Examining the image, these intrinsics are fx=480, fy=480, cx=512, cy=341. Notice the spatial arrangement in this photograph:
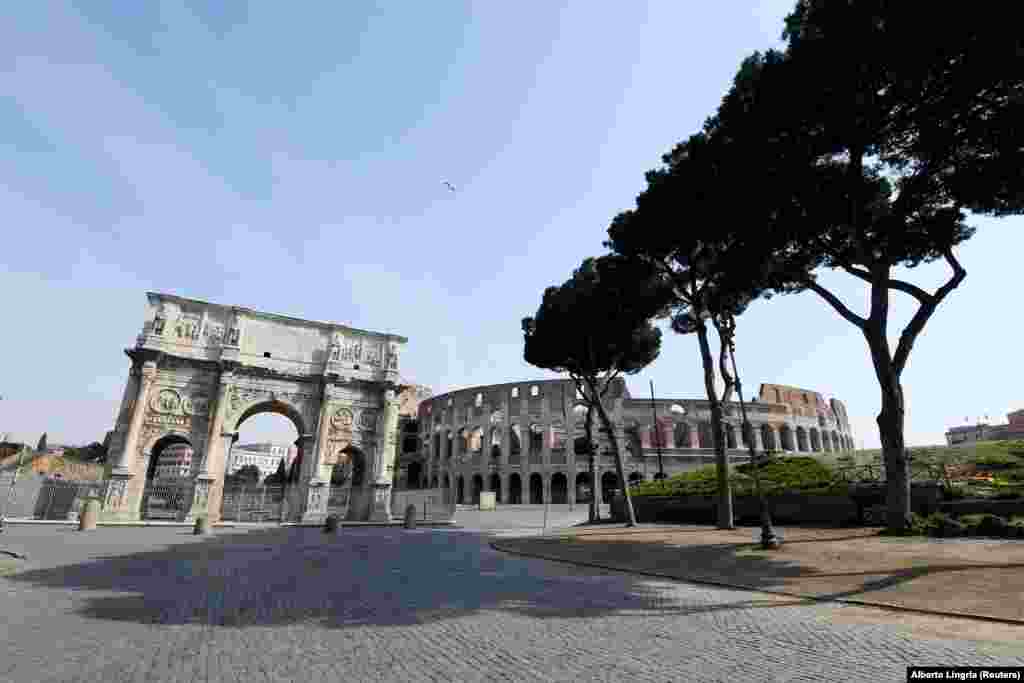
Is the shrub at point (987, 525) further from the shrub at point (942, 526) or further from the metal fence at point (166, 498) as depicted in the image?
the metal fence at point (166, 498)

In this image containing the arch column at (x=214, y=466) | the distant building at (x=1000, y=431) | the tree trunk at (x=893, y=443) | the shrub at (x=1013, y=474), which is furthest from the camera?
the distant building at (x=1000, y=431)

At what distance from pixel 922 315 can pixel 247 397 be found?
31622 mm

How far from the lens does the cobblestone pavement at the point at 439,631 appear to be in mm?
4148

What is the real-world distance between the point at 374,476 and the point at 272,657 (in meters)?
27.6

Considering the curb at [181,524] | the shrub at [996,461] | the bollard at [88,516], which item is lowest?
the curb at [181,524]

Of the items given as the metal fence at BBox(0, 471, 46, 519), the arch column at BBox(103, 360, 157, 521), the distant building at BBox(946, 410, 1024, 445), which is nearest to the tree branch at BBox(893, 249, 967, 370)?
the arch column at BBox(103, 360, 157, 521)

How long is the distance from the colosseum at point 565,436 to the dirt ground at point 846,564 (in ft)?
114

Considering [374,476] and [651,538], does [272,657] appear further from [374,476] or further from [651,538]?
[374,476]

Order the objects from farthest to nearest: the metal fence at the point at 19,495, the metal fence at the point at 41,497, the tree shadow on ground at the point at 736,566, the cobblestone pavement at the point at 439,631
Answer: the metal fence at the point at 41,497 → the metal fence at the point at 19,495 → the tree shadow on ground at the point at 736,566 → the cobblestone pavement at the point at 439,631

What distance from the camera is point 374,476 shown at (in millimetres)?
30703

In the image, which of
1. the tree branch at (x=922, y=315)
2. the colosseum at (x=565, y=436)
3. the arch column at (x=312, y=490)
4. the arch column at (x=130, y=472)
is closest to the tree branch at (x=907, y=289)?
the tree branch at (x=922, y=315)

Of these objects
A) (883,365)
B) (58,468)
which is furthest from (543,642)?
(58,468)

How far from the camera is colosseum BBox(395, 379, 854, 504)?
4994 cm

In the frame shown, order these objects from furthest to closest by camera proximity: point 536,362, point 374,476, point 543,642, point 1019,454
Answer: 1. point 374,476
2. point 536,362
3. point 1019,454
4. point 543,642
